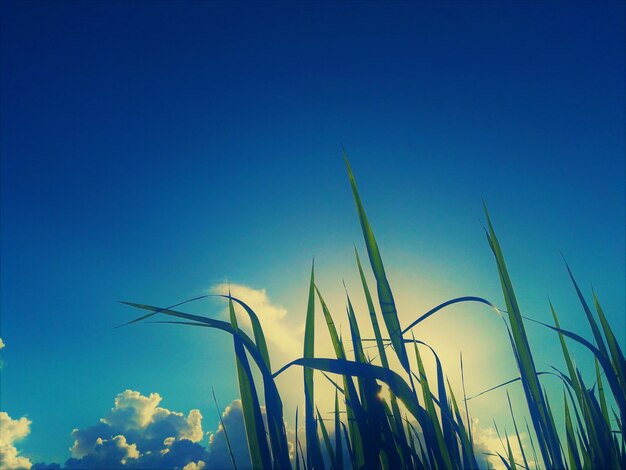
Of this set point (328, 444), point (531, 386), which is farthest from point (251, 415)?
point (531, 386)

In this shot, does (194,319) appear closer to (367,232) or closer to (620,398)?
(367,232)

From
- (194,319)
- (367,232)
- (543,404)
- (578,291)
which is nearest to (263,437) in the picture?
(194,319)

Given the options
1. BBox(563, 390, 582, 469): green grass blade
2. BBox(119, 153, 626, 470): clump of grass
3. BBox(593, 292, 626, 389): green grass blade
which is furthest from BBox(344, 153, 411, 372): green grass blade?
BBox(593, 292, 626, 389): green grass blade

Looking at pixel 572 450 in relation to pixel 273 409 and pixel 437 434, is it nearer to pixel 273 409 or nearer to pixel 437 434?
pixel 437 434

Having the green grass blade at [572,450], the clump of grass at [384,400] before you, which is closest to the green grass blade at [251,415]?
the clump of grass at [384,400]

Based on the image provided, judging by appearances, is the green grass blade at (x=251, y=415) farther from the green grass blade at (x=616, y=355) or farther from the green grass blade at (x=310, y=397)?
Answer: the green grass blade at (x=616, y=355)

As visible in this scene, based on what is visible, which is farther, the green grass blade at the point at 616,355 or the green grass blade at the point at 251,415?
the green grass blade at the point at 616,355

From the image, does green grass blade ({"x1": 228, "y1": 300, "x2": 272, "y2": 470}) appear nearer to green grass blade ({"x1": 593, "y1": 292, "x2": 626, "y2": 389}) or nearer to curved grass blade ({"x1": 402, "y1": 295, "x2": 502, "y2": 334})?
curved grass blade ({"x1": 402, "y1": 295, "x2": 502, "y2": 334})

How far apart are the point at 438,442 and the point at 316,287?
0.57 m

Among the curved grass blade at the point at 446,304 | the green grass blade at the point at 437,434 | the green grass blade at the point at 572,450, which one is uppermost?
the curved grass blade at the point at 446,304

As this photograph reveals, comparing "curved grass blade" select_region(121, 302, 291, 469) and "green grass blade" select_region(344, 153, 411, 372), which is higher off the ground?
"green grass blade" select_region(344, 153, 411, 372)

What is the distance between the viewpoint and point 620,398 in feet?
4.17

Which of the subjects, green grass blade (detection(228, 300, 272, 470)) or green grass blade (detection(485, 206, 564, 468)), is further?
green grass blade (detection(485, 206, 564, 468))

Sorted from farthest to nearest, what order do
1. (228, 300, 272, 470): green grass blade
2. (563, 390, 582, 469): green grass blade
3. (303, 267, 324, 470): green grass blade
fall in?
(563, 390, 582, 469): green grass blade
(303, 267, 324, 470): green grass blade
(228, 300, 272, 470): green grass blade
